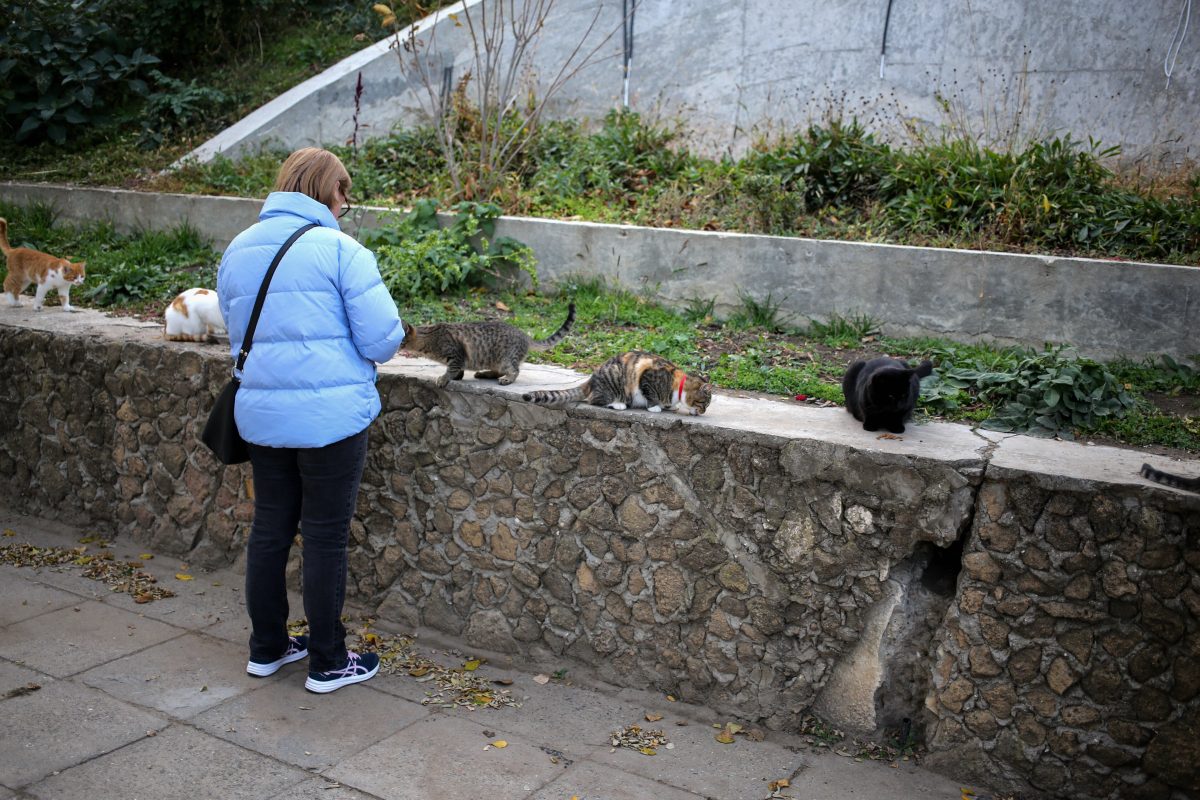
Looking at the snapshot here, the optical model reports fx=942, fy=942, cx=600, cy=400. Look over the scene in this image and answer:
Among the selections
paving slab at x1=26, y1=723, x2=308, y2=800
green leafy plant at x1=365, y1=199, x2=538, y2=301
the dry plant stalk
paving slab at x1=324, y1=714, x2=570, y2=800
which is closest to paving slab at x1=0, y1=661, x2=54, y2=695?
paving slab at x1=26, y1=723, x2=308, y2=800

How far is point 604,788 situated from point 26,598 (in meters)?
3.84

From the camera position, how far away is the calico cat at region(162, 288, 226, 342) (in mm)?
6082

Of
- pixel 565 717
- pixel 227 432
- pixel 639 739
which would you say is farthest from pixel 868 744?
pixel 227 432

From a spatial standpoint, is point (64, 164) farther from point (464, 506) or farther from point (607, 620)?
point (607, 620)

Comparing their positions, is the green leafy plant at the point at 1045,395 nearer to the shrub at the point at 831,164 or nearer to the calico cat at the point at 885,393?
the calico cat at the point at 885,393

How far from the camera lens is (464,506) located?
17.1 feet

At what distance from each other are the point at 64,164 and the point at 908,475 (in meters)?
10.9

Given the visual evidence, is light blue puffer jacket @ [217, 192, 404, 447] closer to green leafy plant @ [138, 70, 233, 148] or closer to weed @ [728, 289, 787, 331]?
weed @ [728, 289, 787, 331]

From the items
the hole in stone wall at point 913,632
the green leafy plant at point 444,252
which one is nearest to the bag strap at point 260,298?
the hole in stone wall at point 913,632

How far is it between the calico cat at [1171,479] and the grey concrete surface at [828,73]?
4.87 metres

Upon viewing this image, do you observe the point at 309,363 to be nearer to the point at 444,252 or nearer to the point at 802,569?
the point at 802,569

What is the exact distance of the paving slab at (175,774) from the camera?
12.4ft

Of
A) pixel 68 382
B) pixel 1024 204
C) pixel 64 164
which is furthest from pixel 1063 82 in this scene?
pixel 64 164

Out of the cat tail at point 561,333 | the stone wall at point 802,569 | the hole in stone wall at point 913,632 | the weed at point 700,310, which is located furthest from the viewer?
the weed at point 700,310
